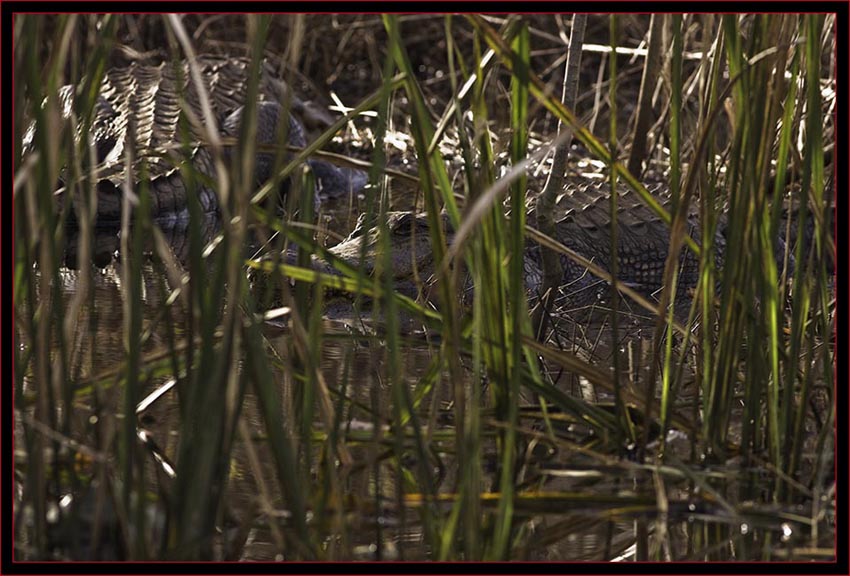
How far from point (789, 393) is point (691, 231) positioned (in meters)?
3.00

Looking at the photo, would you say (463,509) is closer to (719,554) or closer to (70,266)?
(719,554)

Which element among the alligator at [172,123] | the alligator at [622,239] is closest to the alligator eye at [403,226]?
the alligator at [622,239]

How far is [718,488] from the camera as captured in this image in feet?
6.20

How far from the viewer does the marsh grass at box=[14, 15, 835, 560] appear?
1466 mm

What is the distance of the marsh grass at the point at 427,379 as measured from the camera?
147 centimetres

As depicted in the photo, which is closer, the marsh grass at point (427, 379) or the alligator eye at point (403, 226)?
the marsh grass at point (427, 379)

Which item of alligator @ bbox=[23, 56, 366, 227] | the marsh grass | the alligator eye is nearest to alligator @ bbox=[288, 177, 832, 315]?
the alligator eye

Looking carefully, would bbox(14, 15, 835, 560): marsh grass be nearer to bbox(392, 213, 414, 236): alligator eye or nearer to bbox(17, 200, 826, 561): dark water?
bbox(17, 200, 826, 561): dark water

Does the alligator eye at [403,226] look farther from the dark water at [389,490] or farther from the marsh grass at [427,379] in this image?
the marsh grass at [427,379]

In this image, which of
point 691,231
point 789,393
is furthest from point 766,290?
point 691,231

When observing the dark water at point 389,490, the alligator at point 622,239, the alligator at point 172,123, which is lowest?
the dark water at point 389,490

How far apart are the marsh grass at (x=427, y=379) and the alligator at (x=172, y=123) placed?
3.68 m

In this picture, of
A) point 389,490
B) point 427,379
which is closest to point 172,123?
point 427,379

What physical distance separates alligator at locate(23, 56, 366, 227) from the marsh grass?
3.68 m
